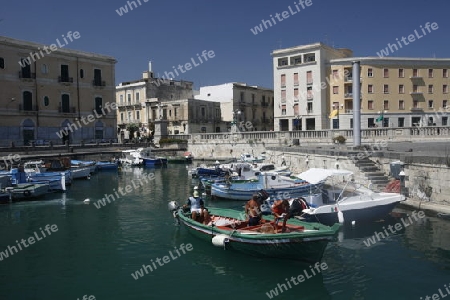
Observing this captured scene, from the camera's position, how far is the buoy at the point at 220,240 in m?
11.9

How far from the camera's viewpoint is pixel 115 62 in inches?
2084

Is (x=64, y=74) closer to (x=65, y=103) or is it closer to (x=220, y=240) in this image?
(x=65, y=103)

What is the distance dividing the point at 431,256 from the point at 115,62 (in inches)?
1895

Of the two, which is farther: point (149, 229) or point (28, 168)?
point (28, 168)

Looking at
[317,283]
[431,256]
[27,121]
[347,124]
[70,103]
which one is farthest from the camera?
[347,124]

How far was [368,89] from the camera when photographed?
50562 mm

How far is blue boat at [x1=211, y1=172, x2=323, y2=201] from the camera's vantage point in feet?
64.9

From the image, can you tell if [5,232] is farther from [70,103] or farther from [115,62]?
[115,62]

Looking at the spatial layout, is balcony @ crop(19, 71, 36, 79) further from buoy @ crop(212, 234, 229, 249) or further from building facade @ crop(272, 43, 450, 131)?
buoy @ crop(212, 234, 229, 249)

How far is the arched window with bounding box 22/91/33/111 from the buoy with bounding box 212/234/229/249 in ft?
128

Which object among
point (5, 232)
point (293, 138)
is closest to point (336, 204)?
point (5, 232)

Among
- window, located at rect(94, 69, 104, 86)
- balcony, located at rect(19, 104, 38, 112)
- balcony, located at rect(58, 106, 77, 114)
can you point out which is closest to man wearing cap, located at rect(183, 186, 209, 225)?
balcony, located at rect(19, 104, 38, 112)

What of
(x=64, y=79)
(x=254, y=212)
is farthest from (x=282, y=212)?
(x=64, y=79)

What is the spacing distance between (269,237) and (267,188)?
9.64m
